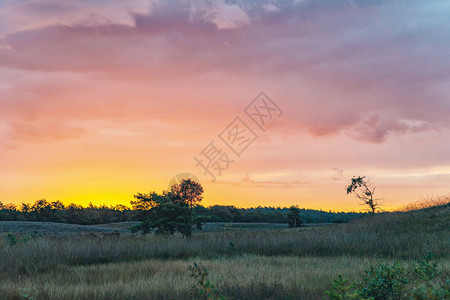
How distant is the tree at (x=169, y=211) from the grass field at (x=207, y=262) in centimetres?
615

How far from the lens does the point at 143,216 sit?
2731cm

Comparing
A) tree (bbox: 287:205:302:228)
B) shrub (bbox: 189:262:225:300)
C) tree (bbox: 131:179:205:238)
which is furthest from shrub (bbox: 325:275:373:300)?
tree (bbox: 287:205:302:228)

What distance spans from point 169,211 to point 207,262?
11826 mm

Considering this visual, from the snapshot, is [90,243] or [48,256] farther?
[90,243]

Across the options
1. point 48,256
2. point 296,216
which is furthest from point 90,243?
point 296,216

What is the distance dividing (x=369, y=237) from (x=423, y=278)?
11.6 metres

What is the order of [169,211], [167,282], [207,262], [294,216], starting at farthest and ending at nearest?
[294,216], [169,211], [207,262], [167,282]

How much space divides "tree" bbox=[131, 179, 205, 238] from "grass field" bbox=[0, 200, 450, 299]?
20.2 feet

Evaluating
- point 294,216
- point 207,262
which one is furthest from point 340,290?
point 294,216

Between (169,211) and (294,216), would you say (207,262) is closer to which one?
(169,211)

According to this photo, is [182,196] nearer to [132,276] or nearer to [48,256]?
[48,256]

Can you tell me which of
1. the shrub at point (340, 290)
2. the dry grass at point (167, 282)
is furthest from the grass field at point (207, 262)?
the shrub at point (340, 290)

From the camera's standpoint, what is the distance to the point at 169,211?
25.3 metres

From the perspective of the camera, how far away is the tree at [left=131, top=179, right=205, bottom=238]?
81.8 ft
